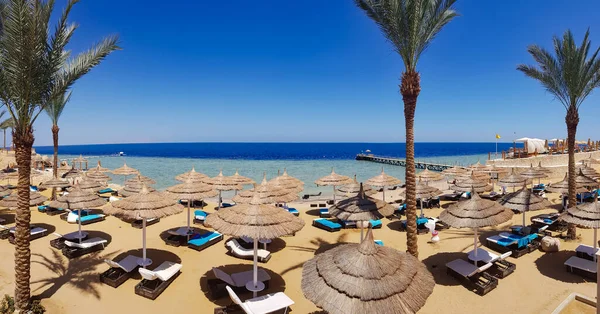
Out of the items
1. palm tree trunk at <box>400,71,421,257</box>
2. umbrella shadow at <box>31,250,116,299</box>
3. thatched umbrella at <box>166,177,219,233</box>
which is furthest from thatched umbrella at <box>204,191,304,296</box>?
thatched umbrella at <box>166,177,219,233</box>

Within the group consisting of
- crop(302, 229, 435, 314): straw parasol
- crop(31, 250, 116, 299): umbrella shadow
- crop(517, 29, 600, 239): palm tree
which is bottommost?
crop(31, 250, 116, 299): umbrella shadow

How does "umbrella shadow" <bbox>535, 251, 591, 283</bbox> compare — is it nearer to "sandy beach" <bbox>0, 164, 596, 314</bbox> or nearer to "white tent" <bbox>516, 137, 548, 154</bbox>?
"sandy beach" <bbox>0, 164, 596, 314</bbox>

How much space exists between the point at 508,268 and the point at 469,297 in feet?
8.31

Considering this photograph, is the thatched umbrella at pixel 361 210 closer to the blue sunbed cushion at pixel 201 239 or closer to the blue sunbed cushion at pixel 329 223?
the blue sunbed cushion at pixel 329 223

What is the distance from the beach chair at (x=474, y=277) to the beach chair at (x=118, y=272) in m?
10.4

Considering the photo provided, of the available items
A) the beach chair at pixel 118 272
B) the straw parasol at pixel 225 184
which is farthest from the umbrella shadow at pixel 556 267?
the straw parasol at pixel 225 184

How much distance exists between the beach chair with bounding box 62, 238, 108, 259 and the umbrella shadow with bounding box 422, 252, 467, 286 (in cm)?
1270

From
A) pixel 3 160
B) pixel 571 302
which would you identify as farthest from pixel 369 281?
pixel 3 160

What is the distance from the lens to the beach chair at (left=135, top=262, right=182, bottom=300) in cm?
837

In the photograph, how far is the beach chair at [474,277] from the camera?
28.3ft

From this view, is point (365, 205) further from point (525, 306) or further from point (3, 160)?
point (3, 160)

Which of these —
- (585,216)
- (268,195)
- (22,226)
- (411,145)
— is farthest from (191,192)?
(585,216)

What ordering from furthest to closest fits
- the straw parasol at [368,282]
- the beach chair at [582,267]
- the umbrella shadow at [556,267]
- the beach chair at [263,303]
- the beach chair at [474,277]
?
the umbrella shadow at [556,267], the beach chair at [582,267], the beach chair at [474,277], the beach chair at [263,303], the straw parasol at [368,282]

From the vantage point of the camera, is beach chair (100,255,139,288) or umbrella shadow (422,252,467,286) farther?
umbrella shadow (422,252,467,286)
